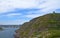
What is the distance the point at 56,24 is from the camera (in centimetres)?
13675

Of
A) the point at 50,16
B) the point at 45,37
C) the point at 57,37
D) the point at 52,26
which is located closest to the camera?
the point at 57,37

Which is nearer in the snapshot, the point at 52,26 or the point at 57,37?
the point at 57,37

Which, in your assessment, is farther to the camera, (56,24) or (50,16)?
(50,16)

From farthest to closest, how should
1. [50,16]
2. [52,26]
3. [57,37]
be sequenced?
[50,16], [52,26], [57,37]

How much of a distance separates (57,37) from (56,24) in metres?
58.1

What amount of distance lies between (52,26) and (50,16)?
146 ft

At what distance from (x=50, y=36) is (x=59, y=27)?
51708 millimetres

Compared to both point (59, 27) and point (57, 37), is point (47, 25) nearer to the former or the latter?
point (59, 27)

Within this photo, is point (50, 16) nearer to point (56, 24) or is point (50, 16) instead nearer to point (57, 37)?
point (56, 24)

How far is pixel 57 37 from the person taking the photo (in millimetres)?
79125

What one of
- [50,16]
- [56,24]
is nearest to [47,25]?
[56,24]

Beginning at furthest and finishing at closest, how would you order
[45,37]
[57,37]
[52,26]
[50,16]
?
[50,16]
[52,26]
[45,37]
[57,37]

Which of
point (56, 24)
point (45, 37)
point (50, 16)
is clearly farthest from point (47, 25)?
point (45, 37)

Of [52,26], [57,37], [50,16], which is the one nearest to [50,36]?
[57,37]
